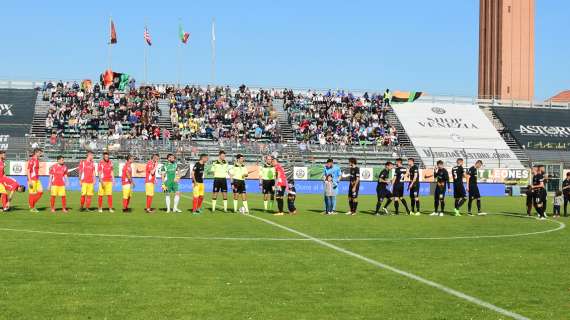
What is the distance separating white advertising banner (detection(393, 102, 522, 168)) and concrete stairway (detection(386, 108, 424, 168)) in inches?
16.7

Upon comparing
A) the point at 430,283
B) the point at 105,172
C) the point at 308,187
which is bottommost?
the point at 430,283

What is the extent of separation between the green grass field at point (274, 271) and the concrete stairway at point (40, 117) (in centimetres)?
3878

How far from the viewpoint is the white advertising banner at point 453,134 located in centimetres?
6216

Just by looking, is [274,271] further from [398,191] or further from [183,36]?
[183,36]

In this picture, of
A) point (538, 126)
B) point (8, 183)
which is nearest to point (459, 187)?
point (8, 183)

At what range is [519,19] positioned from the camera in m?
91.4

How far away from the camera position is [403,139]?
6625cm

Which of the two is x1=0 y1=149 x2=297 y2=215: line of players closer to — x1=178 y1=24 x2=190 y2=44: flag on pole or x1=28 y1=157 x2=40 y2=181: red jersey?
x1=28 y1=157 x2=40 y2=181: red jersey

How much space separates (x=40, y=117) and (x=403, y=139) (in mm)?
30672

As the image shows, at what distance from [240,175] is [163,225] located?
21.9 ft

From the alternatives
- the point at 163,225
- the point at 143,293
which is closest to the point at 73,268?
the point at 143,293

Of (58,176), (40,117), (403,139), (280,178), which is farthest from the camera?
(403,139)

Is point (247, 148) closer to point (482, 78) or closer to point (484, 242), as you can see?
point (484, 242)

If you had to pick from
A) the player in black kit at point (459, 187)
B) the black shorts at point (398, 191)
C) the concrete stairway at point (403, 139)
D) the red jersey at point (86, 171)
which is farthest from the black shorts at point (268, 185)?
the concrete stairway at point (403, 139)
